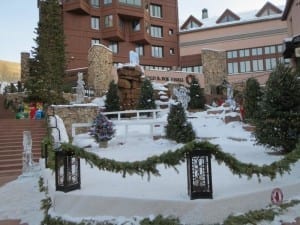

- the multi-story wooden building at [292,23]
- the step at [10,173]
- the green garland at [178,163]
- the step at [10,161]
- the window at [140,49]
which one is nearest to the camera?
the green garland at [178,163]

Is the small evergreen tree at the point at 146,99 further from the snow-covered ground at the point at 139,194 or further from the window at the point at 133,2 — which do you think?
the window at the point at 133,2

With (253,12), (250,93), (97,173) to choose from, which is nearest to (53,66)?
(250,93)

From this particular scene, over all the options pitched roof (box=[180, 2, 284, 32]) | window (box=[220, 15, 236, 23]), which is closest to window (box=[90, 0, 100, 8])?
pitched roof (box=[180, 2, 284, 32])

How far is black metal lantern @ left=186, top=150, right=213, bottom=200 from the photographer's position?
17.8 ft

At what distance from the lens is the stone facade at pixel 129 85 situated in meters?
26.1

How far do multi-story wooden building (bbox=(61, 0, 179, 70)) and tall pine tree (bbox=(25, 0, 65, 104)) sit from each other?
7140mm

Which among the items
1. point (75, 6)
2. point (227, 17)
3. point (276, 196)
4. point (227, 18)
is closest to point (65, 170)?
point (276, 196)

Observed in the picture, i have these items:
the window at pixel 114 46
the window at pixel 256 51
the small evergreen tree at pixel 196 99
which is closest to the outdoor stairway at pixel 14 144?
the small evergreen tree at pixel 196 99

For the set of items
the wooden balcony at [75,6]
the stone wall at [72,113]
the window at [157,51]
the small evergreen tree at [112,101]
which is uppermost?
the wooden balcony at [75,6]

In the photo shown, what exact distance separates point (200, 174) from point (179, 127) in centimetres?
775

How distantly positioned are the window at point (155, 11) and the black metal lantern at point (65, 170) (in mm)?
42083

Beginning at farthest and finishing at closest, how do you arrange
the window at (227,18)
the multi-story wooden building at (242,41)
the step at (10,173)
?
the window at (227,18) < the multi-story wooden building at (242,41) < the step at (10,173)

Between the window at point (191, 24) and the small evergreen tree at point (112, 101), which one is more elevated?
the window at point (191, 24)

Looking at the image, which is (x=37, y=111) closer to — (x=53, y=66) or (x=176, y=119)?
(x=53, y=66)
